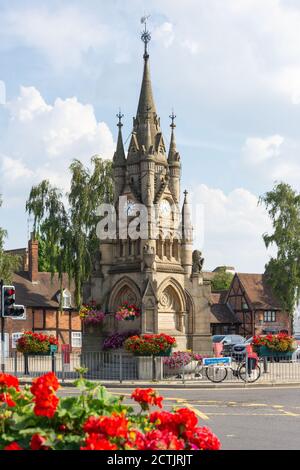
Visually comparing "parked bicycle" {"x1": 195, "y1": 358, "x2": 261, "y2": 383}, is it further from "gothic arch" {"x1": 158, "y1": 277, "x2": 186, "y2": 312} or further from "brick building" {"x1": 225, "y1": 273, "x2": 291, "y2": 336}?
"brick building" {"x1": 225, "y1": 273, "x2": 291, "y2": 336}

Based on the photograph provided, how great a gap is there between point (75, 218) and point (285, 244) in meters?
16.4

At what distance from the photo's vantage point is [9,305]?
2172cm

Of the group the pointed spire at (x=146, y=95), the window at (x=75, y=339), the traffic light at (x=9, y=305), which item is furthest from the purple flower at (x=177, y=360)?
the window at (x=75, y=339)

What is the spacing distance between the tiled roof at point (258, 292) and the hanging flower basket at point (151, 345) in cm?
4045

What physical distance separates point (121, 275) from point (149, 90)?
28.7ft

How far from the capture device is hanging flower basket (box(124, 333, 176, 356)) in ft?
83.7

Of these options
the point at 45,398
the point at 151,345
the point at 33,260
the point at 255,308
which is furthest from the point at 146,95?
the point at 255,308

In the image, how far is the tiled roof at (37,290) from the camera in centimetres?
5519

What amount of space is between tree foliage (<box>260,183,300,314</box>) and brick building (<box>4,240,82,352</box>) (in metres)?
16.4

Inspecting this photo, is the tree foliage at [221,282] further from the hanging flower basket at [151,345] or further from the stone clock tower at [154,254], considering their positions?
the hanging flower basket at [151,345]

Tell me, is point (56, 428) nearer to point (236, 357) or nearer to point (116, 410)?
point (116, 410)

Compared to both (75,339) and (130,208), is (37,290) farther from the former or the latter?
(130,208)
